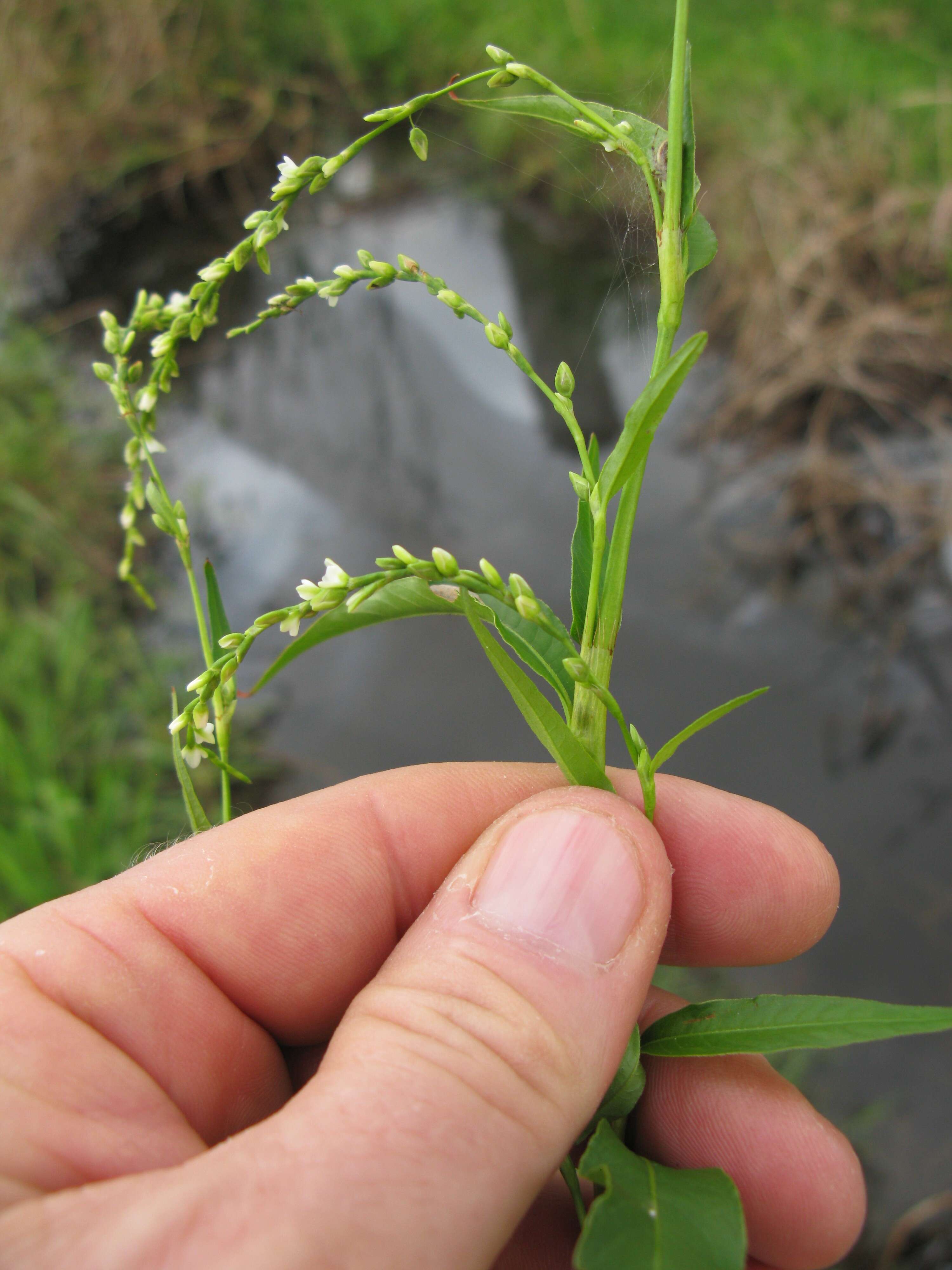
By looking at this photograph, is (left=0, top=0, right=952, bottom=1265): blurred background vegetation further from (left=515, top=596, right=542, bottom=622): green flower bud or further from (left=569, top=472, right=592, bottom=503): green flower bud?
(left=515, top=596, right=542, bottom=622): green flower bud

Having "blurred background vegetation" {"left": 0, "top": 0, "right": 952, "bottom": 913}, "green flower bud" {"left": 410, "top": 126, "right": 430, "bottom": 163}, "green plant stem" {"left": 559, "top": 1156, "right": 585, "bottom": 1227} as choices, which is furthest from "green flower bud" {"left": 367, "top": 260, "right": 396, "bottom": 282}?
"blurred background vegetation" {"left": 0, "top": 0, "right": 952, "bottom": 913}

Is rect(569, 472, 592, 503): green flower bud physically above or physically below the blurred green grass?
above

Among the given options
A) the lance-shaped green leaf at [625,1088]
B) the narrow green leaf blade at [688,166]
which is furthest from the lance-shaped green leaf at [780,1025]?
the narrow green leaf blade at [688,166]

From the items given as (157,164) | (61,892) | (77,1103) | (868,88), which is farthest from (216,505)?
(868,88)

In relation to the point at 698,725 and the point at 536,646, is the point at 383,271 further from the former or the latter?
the point at 698,725

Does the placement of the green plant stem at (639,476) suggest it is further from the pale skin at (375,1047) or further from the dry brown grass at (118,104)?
the dry brown grass at (118,104)

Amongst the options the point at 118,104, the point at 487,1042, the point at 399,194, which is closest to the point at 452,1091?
the point at 487,1042
